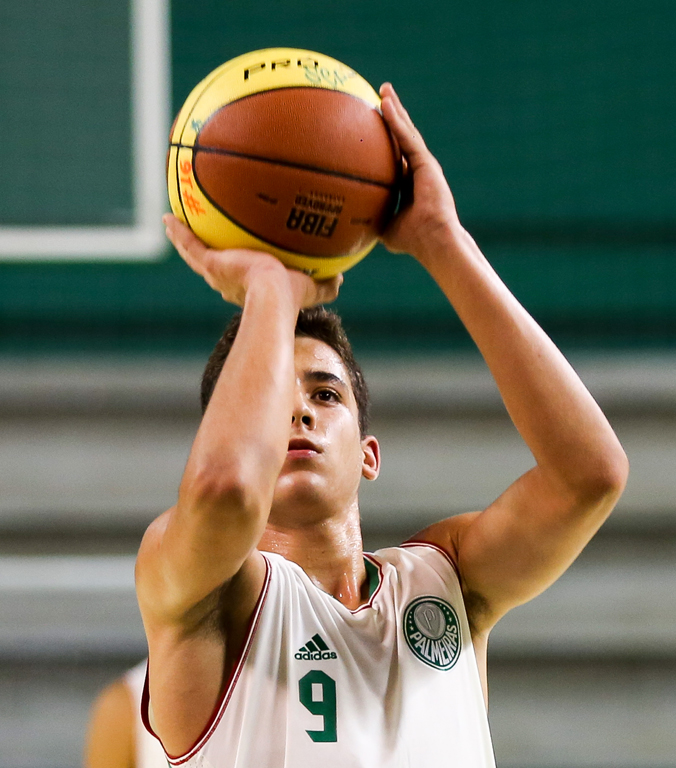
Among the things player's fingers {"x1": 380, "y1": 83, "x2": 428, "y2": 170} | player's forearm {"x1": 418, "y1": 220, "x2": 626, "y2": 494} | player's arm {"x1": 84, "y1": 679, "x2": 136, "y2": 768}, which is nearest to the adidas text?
player's forearm {"x1": 418, "y1": 220, "x2": 626, "y2": 494}

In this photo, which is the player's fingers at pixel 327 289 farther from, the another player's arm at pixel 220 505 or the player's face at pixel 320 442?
the player's face at pixel 320 442

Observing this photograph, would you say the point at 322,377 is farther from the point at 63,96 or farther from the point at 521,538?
the point at 63,96

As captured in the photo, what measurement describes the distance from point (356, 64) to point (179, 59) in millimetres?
660

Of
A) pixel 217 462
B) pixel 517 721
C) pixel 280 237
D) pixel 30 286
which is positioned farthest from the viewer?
pixel 30 286

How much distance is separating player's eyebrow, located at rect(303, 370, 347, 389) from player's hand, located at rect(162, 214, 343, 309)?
0.77ft

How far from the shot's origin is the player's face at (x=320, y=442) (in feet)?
5.68

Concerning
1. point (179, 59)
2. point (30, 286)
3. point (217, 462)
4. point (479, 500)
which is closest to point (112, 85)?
point (179, 59)

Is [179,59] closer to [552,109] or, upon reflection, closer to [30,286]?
[30,286]

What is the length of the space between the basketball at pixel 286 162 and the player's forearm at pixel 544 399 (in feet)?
0.83

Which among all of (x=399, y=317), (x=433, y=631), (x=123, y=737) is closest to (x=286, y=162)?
(x=433, y=631)

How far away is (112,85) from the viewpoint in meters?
3.40

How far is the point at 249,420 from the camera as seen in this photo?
134 cm

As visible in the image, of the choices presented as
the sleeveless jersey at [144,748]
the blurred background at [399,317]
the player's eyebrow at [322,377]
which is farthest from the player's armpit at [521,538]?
the blurred background at [399,317]

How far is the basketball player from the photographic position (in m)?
2.29
